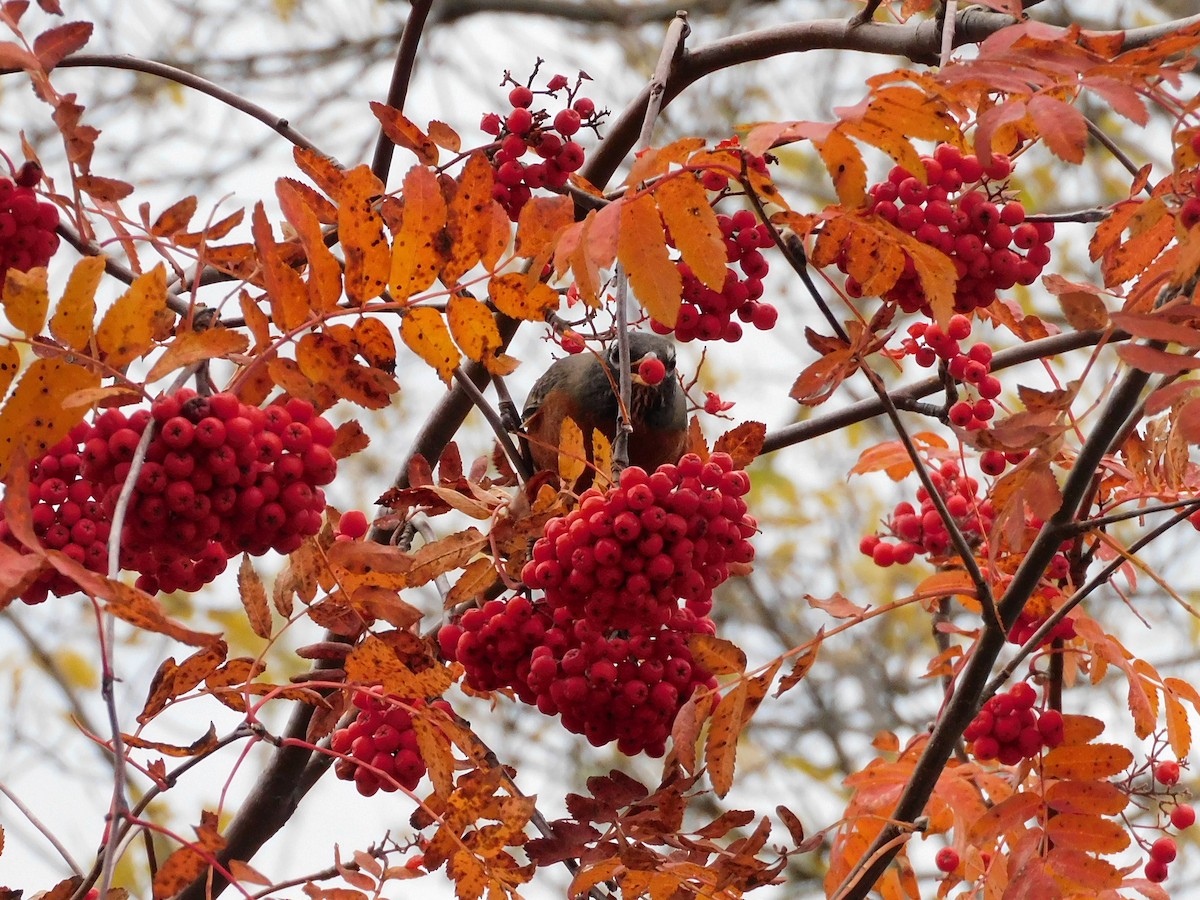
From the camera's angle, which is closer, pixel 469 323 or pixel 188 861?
pixel 188 861

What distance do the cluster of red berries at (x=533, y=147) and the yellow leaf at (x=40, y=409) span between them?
869mm

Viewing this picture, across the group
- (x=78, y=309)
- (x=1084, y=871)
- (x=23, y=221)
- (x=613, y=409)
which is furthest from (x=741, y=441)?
(x=613, y=409)

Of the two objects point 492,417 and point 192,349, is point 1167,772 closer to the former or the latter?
point 492,417

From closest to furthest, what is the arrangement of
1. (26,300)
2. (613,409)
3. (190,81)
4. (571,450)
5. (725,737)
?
(26,300) → (725,737) → (571,450) → (190,81) → (613,409)

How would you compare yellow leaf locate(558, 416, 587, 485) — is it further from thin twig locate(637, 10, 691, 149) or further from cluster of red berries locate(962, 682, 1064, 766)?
cluster of red berries locate(962, 682, 1064, 766)

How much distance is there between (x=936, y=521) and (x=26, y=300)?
1.84m

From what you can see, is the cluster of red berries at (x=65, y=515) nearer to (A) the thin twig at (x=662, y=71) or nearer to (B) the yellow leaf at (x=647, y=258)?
(B) the yellow leaf at (x=647, y=258)

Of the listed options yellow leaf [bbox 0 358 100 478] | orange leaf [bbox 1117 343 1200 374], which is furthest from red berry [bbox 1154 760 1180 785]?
yellow leaf [bbox 0 358 100 478]

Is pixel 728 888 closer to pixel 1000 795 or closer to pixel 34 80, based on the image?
pixel 1000 795

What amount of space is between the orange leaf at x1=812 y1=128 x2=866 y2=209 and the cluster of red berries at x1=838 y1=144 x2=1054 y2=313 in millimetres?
194

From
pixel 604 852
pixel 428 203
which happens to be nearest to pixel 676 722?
pixel 604 852

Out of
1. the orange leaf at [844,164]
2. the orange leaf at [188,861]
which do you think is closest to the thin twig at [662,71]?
the orange leaf at [844,164]

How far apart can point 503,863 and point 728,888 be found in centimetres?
29

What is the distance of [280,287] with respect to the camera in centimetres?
158
